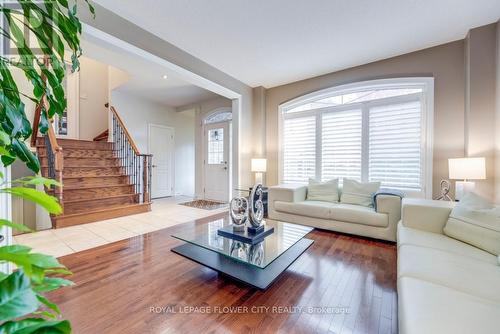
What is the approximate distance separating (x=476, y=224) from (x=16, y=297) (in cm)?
261

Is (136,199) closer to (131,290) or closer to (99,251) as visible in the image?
(99,251)

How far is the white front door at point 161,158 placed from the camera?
6.02 meters

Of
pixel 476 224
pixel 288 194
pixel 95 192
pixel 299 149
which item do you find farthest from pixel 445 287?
pixel 95 192

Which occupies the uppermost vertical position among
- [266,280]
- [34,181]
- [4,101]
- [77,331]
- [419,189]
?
[4,101]

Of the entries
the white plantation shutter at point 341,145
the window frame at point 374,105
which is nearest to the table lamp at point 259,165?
the window frame at point 374,105

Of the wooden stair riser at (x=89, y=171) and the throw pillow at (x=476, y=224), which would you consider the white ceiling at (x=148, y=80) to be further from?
the throw pillow at (x=476, y=224)

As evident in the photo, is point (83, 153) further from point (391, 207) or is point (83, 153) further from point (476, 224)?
point (476, 224)

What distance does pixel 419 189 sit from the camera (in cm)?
323

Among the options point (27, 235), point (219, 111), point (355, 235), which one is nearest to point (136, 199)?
point (27, 235)

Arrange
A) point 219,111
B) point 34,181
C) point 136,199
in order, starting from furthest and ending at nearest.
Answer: point 219,111, point 136,199, point 34,181

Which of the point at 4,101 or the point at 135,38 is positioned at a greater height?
the point at 135,38

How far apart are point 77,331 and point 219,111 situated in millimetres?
4835

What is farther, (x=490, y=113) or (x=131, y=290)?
(x=490, y=113)

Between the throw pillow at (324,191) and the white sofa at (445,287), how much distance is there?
1.55m
